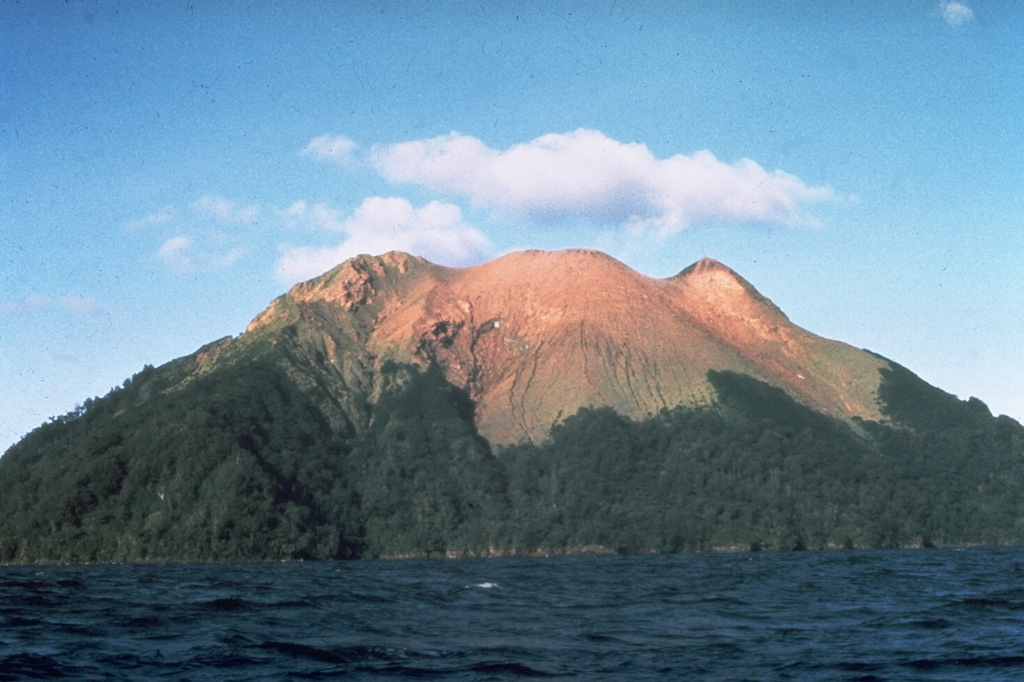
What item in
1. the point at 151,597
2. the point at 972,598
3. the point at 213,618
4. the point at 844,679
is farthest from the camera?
the point at 151,597

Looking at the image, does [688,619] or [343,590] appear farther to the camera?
[343,590]

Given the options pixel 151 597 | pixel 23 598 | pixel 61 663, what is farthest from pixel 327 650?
pixel 23 598

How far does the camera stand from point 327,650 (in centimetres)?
4709

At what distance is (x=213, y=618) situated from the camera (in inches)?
2432

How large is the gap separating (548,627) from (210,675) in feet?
73.5

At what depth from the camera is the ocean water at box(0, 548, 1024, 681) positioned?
41.2 m

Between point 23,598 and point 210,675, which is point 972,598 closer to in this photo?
point 210,675

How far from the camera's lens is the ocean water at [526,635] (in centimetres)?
4119

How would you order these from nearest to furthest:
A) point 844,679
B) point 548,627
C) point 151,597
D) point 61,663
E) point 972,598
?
1. point 844,679
2. point 61,663
3. point 548,627
4. point 972,598
5. point 151,597

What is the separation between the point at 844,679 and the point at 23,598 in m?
66.8

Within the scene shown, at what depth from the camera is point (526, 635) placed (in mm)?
53562

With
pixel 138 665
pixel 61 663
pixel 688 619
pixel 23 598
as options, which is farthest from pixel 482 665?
pixel 23 598

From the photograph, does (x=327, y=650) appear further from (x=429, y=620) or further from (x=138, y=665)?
(x=429, y=620)

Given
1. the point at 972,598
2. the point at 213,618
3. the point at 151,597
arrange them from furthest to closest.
→ the point at 151,597 < the point at 972,598 < the point at 213,618
